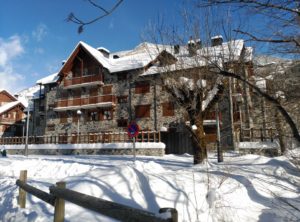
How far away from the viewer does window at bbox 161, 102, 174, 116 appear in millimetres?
26203

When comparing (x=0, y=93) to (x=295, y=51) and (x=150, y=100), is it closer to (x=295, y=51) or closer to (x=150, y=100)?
(x=150, y=100)

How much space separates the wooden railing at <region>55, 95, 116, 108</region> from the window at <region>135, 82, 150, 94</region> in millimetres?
2915

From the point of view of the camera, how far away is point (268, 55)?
5043mm

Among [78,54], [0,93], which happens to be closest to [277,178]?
[78,54]

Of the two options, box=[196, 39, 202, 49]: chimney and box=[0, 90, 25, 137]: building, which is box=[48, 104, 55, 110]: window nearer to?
box=[0, 90, 25, 137]: building

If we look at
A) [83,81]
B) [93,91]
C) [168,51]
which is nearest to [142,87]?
[93,91]

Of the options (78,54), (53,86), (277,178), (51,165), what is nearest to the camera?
(277,178)

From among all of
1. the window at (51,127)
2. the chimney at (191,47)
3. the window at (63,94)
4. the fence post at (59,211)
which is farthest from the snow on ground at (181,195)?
the window at (51,127)

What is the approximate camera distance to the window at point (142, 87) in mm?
27938

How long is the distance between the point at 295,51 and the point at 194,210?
13.9ft

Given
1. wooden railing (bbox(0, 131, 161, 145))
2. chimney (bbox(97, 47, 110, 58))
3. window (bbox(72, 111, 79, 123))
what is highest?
chimney (bbox(97, 47, 110, 58))

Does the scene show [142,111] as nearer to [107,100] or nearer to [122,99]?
[122,99]

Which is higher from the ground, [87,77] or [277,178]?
[87,77]

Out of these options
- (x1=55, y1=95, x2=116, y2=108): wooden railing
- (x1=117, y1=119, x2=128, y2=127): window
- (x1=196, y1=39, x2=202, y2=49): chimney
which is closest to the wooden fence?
(x1=196, y1=39, x2=202, y2=49): chimney
